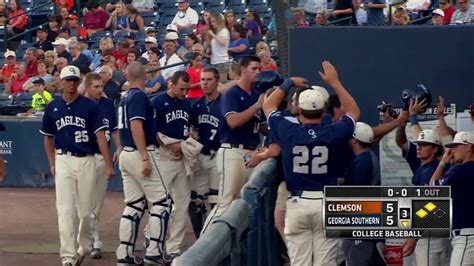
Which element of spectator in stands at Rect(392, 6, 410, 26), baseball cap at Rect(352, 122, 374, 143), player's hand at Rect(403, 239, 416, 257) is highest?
spectator in stands at Rect(392, 6, 410, 26)

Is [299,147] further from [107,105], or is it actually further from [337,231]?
[107,105]

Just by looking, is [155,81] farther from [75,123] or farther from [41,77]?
[75,123]

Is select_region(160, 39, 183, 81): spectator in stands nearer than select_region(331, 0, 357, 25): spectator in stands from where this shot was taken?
No

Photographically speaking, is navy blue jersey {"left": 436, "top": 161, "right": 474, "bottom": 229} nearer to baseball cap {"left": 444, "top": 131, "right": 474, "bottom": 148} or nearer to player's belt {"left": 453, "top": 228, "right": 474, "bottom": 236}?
player's belt {"left": 453, "top": 228, "right": 474, "bottom": 236}

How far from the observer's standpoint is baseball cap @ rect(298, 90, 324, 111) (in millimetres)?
8250

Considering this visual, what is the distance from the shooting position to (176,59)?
1722 centimetres

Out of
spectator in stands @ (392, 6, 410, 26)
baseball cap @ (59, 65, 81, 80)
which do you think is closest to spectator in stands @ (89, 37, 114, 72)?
spectator in stands @ (392, 6, 410, 26)

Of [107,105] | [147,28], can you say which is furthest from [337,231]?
[147,28]

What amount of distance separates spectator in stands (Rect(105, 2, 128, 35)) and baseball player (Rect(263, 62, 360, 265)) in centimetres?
1273

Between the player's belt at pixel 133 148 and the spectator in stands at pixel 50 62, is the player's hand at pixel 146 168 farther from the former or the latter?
the spectator in stands at pixel 50 62

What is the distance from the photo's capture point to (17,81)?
19641 mm

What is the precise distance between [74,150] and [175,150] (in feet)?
3.19

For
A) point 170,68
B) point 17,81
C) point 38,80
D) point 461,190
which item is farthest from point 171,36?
point 461,190

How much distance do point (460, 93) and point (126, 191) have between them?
3232 millimetres
